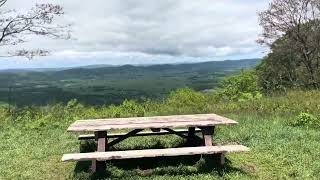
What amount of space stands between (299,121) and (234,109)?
4.80m

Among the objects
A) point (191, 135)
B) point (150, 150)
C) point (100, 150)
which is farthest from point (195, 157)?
point (100, 150)

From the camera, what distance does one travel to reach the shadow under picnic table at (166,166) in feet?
26.7

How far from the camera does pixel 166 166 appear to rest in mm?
8680

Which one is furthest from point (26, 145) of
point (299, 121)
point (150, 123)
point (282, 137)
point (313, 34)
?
point (313, 34)

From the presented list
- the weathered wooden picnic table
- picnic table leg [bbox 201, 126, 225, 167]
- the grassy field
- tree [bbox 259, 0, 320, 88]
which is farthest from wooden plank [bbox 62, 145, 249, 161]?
tree [bbox 259, 0, 320, 88]

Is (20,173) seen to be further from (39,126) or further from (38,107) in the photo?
(38,107)

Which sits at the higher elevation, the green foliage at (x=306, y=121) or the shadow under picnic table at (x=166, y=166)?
the green foliage at (x=306, y=121)

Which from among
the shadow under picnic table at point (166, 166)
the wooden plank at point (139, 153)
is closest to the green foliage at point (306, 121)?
the shadow under picnic table at point (166, 166)

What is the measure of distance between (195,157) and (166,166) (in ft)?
2.55

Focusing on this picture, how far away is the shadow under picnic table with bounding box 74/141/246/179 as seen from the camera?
26.7 feet

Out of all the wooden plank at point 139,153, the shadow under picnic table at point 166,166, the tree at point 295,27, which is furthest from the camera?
the tree at point 295,27

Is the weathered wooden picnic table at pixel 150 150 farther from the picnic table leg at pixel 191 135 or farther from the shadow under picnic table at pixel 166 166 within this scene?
the picnic table leg at pixel 191 135

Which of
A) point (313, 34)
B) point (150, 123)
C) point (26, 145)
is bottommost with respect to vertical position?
point (26, 145)

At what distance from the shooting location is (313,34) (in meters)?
30.2
